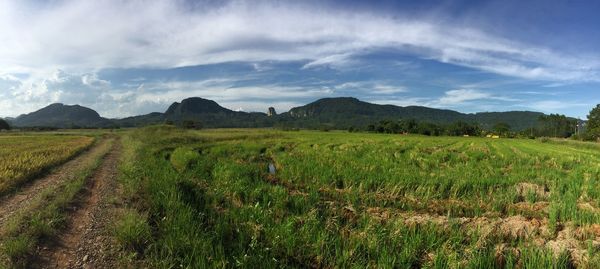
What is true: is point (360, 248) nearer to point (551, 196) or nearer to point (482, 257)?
point (482, 257)

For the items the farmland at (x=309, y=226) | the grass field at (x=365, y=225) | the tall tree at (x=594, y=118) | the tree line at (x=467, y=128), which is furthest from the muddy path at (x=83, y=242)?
the tall tree at (x=594, y=118)

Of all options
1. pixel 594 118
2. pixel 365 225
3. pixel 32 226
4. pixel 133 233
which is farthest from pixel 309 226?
pixel 594 118

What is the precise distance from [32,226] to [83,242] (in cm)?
149

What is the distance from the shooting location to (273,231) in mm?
6867

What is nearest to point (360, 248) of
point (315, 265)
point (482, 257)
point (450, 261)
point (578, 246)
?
point (315, 265)

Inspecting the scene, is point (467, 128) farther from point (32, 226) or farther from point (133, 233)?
point (32, 226)

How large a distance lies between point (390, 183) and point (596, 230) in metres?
5.69

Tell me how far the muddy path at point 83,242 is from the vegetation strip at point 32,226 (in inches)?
7.3

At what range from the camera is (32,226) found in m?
7.44

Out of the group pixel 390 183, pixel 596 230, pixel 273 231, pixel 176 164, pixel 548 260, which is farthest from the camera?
pixel 176 164

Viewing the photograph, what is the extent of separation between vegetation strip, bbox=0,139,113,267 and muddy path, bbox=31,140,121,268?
7.3 inches

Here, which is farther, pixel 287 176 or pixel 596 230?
pixel 287 176

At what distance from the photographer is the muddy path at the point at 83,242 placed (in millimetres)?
6006

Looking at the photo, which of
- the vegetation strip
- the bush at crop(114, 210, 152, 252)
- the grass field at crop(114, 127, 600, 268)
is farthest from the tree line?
the bush at crop(114, 210, 152, 252)
